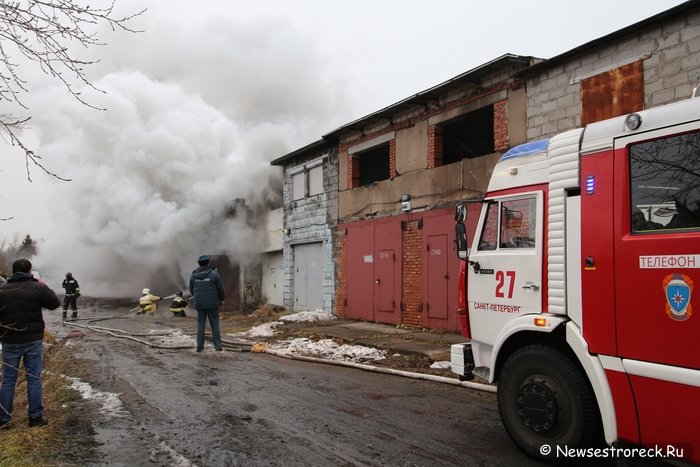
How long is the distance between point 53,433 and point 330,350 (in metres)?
5.67

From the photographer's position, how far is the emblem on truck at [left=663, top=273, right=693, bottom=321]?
306cm

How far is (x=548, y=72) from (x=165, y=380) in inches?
317

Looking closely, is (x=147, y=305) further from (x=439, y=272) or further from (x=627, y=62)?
(x=627, y=62)

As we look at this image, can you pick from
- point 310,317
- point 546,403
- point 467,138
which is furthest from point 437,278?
point 546,403

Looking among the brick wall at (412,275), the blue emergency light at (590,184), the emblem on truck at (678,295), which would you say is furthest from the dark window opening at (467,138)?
the emblem on truck at (678,295)

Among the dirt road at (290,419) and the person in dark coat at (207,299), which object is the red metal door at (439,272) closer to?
the dirt road at (290,419)

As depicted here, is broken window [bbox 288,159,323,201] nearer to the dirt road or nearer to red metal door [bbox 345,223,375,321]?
red metal door [bbox 345,223,375,321]

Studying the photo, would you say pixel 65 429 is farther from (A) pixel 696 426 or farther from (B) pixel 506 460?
(A) pixel 696 426

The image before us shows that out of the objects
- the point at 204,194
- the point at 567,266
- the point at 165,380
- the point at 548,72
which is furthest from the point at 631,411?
the point at 204,194

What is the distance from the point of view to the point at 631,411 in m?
3.34

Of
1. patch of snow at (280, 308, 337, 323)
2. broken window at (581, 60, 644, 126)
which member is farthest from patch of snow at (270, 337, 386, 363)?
broken window at (581, 60, 644, 126)

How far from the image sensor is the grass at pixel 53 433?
4.03 meters

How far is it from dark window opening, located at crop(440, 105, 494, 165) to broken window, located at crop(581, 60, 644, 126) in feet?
12.0

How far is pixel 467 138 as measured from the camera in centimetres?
1370
